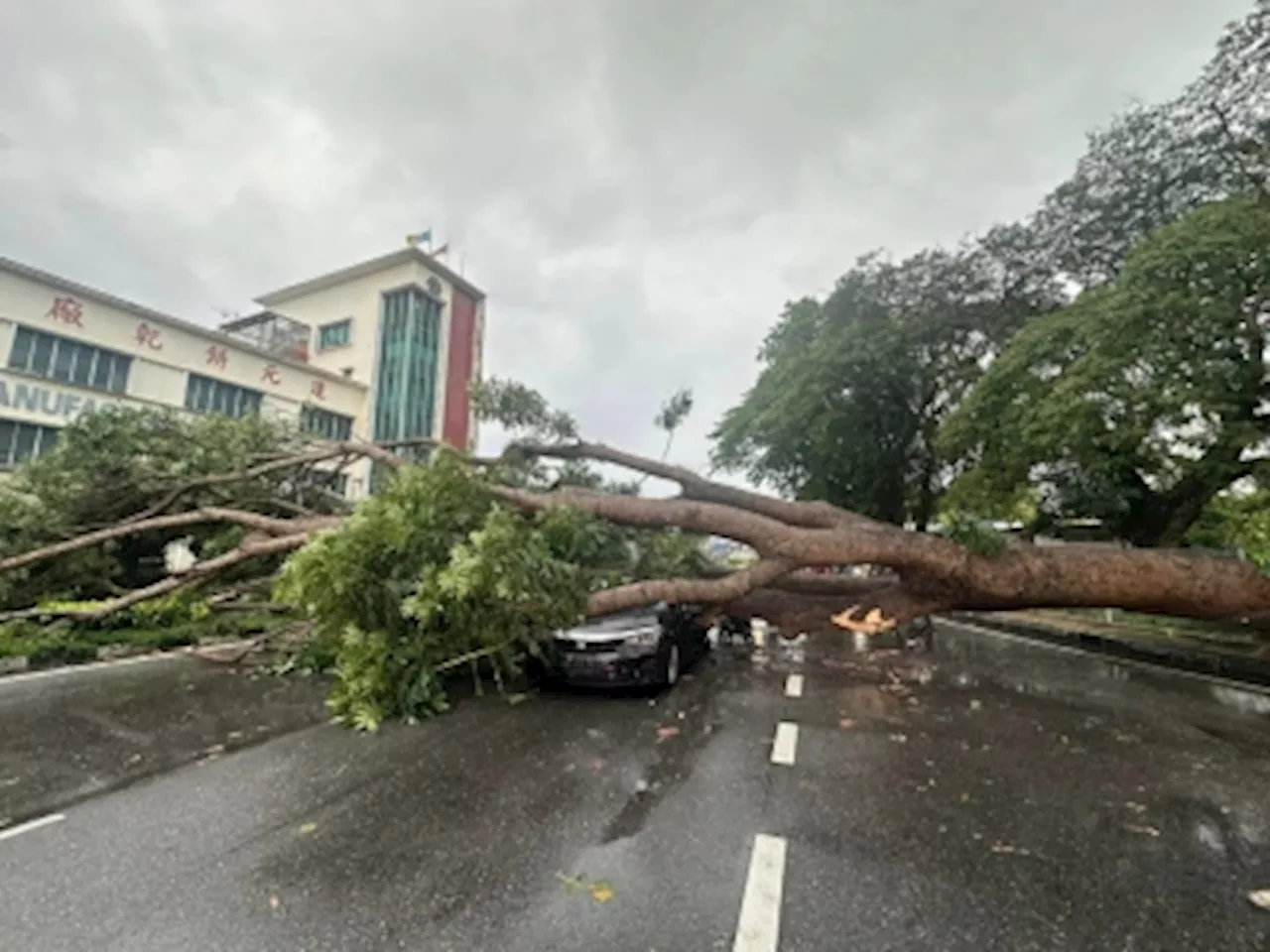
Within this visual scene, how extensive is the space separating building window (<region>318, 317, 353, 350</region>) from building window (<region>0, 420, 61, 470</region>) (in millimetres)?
15589

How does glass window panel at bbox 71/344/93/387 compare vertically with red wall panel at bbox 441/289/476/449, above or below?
below

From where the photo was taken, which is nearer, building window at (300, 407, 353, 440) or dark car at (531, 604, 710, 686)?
dark car at (531, 604, 710, 686)

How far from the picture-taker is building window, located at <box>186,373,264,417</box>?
70.1 feet

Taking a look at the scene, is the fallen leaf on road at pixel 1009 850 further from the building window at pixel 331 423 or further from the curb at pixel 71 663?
the building window at pixel 331 423

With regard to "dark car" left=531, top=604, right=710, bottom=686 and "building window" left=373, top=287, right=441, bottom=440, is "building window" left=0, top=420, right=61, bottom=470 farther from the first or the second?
"dark car" left=531, top=604, right=710, bottom=686

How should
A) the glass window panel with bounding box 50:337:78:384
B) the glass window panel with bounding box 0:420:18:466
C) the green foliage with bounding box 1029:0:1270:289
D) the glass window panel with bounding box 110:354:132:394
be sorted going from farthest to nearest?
the glass window panel with bounding box 110:354:132:394
the glass window panel with bounding box 50:337:78:384
the glass window panel with bounding box 0:420:18:466
the green foliage with bounding box 1029:0:1270:289

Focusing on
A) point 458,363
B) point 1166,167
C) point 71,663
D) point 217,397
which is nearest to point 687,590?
point 71,663

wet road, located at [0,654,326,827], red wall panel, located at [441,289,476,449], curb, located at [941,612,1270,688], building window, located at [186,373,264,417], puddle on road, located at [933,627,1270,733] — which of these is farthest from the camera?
red wall panel, located at [441,289,476,449]

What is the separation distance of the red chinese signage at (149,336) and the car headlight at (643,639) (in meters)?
21.0

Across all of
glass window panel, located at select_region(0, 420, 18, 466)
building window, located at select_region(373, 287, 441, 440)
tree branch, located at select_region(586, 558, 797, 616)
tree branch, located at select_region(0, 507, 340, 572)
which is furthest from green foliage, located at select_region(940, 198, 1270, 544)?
building window, located at select_region(373, 287, 441, 440)

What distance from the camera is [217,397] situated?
2231 cm

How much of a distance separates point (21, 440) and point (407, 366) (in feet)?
51.8

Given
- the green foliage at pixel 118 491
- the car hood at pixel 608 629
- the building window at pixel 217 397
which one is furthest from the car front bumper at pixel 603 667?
the building window at pixel 217 397

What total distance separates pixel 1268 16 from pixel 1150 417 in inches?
Result: 295
